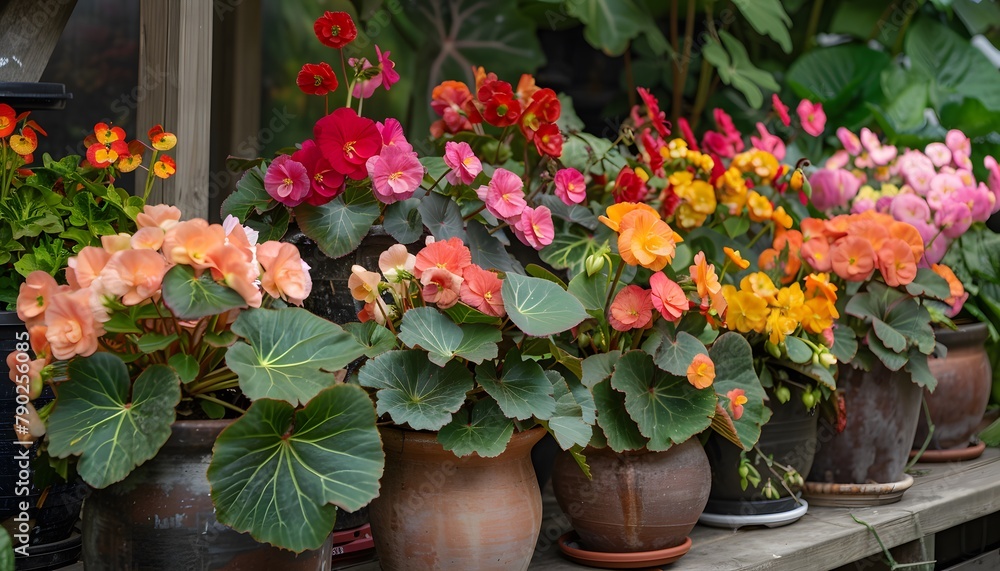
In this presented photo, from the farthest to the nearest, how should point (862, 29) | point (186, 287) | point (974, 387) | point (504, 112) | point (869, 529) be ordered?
point (862, 29)
point (974, 387)
point (869, 529)
point (504, 112)
point (186, 287)

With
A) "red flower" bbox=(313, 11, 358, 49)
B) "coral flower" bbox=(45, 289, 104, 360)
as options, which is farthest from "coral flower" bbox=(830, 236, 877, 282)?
"coral flower" bbox=(45, 289, 104, 360)

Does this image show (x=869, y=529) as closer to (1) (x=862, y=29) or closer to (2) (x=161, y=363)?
(2) (x=161, y=363)

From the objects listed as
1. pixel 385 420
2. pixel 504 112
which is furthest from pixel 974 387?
pixel 385 420

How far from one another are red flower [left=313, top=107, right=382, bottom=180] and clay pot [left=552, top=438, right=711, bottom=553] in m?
0.48

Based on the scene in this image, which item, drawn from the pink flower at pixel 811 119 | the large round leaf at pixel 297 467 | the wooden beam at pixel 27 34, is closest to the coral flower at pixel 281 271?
the large round leaf at pixel 297 467

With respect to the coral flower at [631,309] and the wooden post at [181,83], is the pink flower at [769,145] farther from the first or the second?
the wooden post at [181,83]

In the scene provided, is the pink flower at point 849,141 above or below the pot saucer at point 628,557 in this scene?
above

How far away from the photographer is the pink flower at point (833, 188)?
1834 millimetres

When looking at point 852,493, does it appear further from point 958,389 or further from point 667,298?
point 667,298

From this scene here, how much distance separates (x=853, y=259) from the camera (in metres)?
1.52

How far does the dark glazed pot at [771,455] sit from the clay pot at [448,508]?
439 millimetres

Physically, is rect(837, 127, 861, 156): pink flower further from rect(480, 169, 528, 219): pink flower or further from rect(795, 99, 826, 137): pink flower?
rect(480, 169, 528, 219): pink flower

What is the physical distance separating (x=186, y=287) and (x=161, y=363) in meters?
0.12

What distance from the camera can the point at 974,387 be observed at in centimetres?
190
